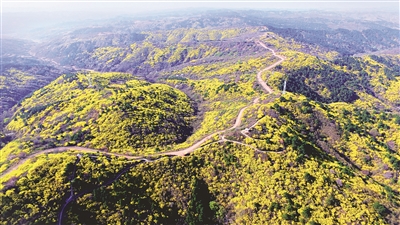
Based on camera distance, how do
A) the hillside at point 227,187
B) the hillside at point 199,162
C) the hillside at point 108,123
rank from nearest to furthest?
1. the hillside at point 227,187
2. the hillside at point 199,162
3. the hillside at point 108,123

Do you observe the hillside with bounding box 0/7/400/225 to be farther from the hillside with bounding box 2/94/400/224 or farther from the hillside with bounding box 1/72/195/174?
the hillside with bounding box 1/72/195/174

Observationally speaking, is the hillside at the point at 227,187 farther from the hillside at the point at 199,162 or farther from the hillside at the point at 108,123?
the hillside at the point at 108,123

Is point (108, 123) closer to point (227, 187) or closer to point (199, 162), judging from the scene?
point (199, 162)

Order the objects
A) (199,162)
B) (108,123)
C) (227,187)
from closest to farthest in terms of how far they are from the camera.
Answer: (227,187), (199,162), (108,123)

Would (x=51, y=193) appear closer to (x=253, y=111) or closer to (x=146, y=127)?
(x=146, y=127)

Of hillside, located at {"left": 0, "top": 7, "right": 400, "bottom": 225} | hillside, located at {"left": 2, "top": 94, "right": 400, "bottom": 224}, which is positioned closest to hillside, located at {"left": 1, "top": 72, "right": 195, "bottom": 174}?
hillside, located at {"left": 0, "top": 7, "right": 400, "bottom": 225}

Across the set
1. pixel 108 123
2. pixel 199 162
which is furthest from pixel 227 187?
pixel 108 123

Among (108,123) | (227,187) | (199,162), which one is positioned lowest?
(227,187)

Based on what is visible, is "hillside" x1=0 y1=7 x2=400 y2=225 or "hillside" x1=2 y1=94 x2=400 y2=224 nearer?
"hillside" x1=2 y1=94 x2=400 y2=224

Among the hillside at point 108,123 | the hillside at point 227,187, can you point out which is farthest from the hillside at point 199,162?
the hillside at point 108,123

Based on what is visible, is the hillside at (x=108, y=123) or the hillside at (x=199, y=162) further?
the hillside at (x=108, y=123)

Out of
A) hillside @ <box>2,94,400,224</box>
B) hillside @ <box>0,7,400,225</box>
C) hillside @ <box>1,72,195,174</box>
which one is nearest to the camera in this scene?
hillside @ <box>2,94,400,224</box>

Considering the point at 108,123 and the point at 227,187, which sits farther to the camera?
the point at 108,123

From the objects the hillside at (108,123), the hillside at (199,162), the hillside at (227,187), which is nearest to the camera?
the hillside at (227,187)
